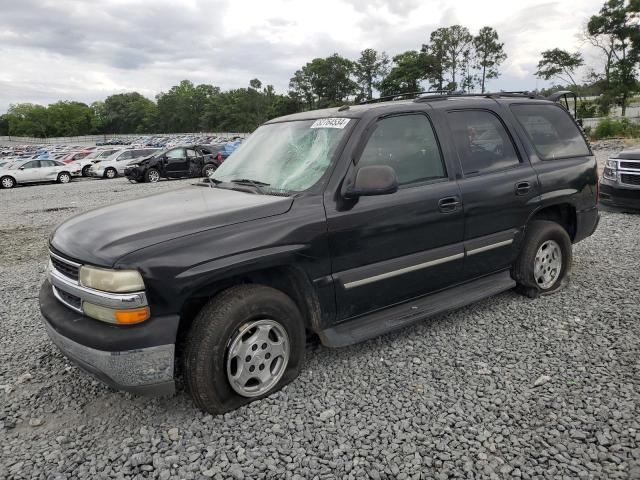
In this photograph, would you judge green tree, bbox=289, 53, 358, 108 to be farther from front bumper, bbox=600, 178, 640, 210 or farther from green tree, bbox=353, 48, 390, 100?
front bumper, bbox=600, 178, 640, 210

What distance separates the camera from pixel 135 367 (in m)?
2.54

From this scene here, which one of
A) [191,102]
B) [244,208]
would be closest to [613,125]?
[244,208]

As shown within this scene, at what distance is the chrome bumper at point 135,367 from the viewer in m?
2.53

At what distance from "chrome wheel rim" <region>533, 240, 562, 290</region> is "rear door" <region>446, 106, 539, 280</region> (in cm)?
37

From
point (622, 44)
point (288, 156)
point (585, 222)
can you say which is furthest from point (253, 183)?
point (622, 44)

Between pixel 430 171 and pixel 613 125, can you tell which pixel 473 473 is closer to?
pixel 430 171

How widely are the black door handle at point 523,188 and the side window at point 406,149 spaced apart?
2.76ft

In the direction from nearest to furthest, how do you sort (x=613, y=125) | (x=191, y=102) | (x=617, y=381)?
(x=617, y=381), (x=613, y=125), (x=191, y=102)

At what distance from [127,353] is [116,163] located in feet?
81.3

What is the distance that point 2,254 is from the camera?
766cm

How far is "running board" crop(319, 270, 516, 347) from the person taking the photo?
3.21 meters

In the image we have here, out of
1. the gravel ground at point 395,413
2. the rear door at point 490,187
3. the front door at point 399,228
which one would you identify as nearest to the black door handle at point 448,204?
the front door at point 399,228

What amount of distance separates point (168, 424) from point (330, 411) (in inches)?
38.7

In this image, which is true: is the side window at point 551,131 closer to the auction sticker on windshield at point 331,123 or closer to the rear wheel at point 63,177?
the auction sticker on windshield at point 331,123
